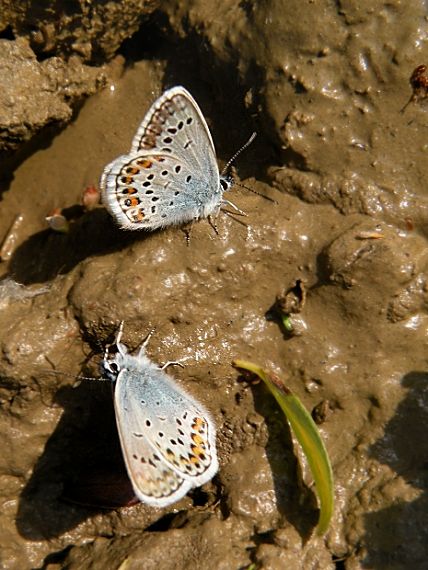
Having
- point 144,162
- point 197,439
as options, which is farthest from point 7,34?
point 197,439

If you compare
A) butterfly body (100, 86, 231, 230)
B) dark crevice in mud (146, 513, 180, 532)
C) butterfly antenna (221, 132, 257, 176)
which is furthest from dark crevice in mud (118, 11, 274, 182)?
dark crevice in mud (146, 513, 180, 532)

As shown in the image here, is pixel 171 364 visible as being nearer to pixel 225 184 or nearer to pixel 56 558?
pixel 225 184

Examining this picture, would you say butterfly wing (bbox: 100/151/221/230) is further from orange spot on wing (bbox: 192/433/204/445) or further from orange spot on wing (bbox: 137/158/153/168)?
orange spot on wing (bbox: 192/433/204/445)

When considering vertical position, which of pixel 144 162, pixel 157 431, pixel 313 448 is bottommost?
pixel 313 448

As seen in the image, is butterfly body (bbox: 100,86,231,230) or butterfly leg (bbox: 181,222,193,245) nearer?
butterfly body (bbox: 100,86,231,230)

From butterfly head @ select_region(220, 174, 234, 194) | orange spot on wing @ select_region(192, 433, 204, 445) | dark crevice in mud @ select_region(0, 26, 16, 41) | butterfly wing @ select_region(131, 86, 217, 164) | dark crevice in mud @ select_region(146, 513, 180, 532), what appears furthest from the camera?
dark crevice in mud @ select_region(0, 26, 16, 41)

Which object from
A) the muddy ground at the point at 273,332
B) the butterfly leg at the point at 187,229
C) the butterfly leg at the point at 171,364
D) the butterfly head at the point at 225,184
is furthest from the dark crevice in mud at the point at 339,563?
the butterfly head at the point at 225,184

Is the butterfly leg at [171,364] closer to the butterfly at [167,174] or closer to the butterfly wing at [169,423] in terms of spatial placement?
the butterfly wing at [169,423]
